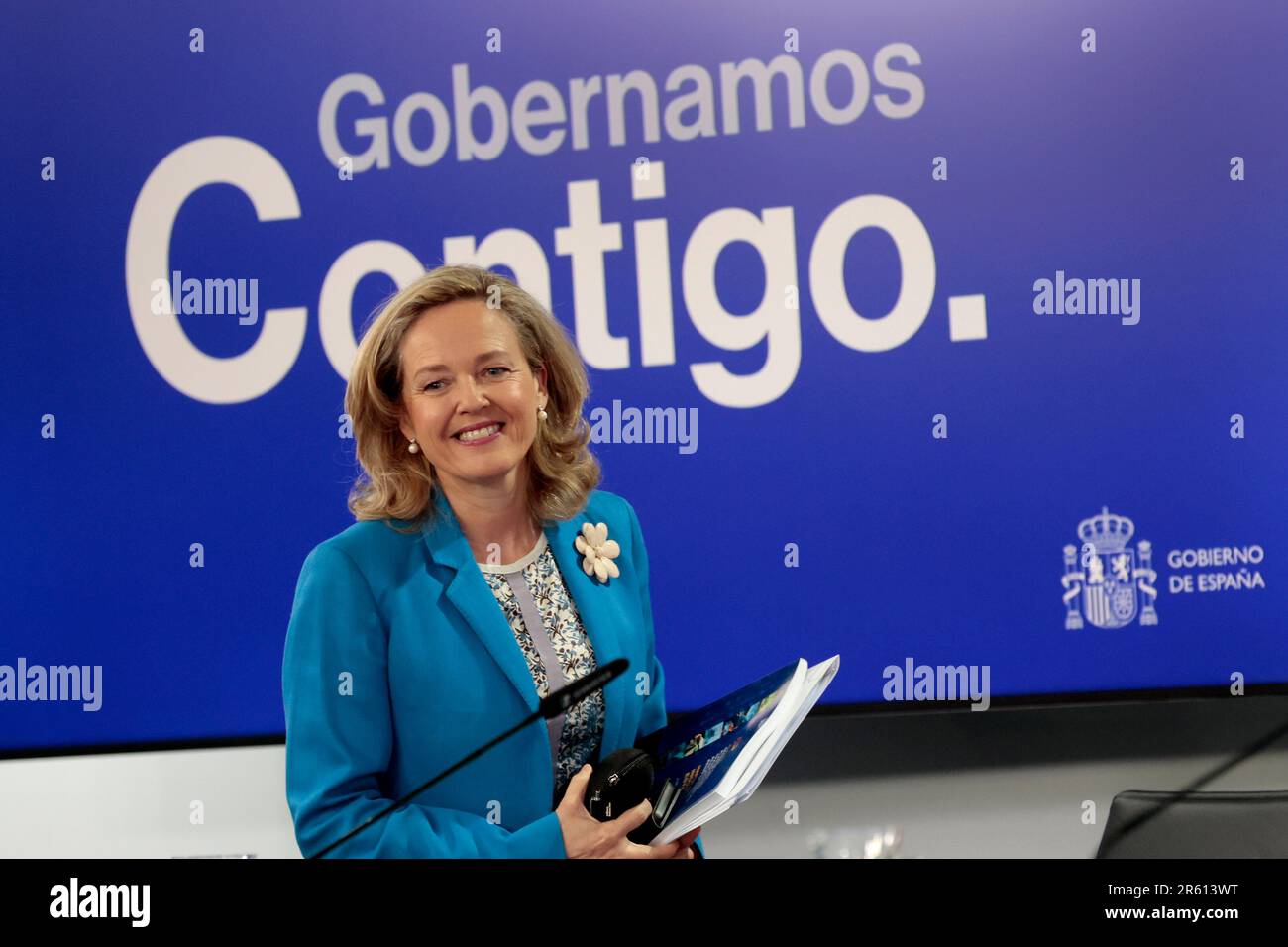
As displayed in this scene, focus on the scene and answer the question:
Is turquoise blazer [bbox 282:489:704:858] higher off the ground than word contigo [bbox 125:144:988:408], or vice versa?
word contigo [bbox 125:144:988:408]

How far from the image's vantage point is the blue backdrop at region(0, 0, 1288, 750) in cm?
263

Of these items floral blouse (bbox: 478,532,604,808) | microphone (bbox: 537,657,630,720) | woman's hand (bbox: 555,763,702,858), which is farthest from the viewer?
floral blouse (bbox: 478,532,604,808)

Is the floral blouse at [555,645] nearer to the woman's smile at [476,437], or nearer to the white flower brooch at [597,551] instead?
the white flower brooch at [597,551]

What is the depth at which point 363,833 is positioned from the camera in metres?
1.56

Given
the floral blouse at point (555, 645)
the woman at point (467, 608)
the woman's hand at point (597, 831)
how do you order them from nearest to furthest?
the woman's hand at point (597, 831), the woman at point (467, 608), the floral blouse at point (555, 645)

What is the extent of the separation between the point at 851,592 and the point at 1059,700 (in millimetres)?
599

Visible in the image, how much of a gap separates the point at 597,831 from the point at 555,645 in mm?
314

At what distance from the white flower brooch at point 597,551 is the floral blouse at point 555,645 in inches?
2.1

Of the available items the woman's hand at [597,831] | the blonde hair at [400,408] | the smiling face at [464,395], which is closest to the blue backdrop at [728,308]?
the blonde hair at [400,408]

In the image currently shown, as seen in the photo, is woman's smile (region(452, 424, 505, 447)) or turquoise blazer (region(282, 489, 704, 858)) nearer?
turquoise blazer (region(282, 489, 704, 858))

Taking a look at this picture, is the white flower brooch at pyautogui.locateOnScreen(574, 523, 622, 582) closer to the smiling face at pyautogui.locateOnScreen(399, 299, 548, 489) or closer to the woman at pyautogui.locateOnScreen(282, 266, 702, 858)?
the woman at pyautogui.locateOnScreen(282, 266, 702, 858)

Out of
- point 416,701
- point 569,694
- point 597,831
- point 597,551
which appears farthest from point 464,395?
point 569,694

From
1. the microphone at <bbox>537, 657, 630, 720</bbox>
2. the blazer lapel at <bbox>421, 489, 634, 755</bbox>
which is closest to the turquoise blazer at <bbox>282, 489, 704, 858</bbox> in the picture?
the blazer lapel at <bbox>421, 489, 634, 755</bbox>

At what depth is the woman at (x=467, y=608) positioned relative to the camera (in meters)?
1.56
